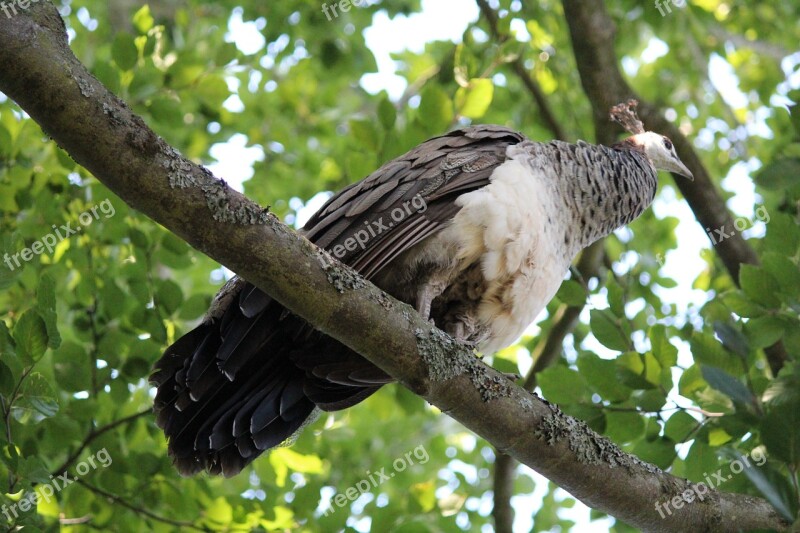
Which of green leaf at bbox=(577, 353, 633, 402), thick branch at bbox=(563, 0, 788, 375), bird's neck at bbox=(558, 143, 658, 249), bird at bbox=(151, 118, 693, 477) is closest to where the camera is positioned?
bird at bbox=(151, 118, 693, 477)

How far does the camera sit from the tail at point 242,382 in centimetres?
325

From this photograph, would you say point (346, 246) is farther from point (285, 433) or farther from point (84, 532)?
point (84, 532)

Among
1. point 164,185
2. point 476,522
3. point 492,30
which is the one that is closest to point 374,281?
point 164,185

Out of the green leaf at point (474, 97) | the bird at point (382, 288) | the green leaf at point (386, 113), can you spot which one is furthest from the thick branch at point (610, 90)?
the bird at point (382, 288)

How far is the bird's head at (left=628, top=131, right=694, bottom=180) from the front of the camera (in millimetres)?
4801

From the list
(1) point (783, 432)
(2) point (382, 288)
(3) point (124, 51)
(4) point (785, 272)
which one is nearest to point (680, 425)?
(4) point (785, 272)

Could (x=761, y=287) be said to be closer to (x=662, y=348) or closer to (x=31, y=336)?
(x=662, y=348)

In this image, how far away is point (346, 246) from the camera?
3.35 m

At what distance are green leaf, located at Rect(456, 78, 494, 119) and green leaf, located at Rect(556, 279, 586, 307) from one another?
3.76 feet

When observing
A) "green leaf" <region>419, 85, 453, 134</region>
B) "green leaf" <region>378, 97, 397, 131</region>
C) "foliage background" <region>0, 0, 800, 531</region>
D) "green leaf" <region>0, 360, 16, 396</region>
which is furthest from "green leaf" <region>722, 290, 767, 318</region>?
"green leaf" <region>0, 360, 16, 396</region>

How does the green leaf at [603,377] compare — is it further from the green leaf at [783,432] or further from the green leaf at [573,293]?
the green leaf at [783,432]

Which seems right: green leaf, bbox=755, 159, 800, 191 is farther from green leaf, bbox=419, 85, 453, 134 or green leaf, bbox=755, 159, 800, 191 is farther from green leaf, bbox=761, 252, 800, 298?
green leaf, bbox=419, 85, 453, 134

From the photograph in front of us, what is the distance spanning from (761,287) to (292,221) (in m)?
3.48

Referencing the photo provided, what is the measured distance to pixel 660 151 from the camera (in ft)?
15.8
